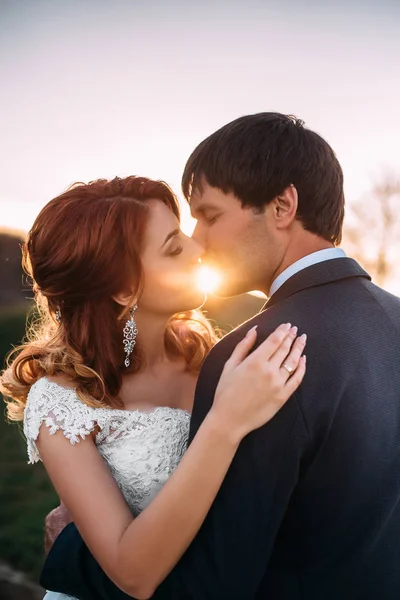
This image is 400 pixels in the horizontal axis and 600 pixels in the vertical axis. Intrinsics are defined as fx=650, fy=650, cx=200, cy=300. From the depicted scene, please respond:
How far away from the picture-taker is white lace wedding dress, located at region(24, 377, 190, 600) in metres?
2.79

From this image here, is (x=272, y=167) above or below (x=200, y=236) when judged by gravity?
above

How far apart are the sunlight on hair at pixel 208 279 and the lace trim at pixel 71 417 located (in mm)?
633

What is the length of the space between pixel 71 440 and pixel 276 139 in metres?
1.50

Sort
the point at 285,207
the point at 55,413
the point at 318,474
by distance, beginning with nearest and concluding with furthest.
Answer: the point at 318,474 < the point at 285,207 < the point at 55,413

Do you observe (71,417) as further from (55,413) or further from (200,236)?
(200,236)

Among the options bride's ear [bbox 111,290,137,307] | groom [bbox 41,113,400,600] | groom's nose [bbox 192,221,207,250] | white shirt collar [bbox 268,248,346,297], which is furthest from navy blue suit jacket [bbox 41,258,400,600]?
bride's ear [bbox 111,290,137,307]

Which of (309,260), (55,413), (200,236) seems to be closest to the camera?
(309,260)

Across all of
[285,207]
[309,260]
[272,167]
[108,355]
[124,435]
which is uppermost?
[272,167]

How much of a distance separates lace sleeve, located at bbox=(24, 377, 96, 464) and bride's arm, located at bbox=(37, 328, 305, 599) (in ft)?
1.59

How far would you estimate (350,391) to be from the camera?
75.3 inches

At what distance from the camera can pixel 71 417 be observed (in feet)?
9.02

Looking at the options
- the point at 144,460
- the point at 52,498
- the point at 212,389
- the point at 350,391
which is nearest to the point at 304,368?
the point at 350,391

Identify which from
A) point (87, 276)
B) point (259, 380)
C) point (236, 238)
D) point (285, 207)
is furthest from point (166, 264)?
point (259, 380)

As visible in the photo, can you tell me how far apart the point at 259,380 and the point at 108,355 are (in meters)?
1.35
